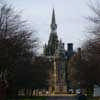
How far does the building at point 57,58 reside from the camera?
106 metres

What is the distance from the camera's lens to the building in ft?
348

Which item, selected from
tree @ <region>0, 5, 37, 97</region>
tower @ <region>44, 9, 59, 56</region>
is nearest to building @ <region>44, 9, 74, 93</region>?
tower @ <region>44, 9, 59, 56</region>

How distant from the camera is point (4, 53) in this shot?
95.8 ft

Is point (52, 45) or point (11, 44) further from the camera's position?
point (52, 45)

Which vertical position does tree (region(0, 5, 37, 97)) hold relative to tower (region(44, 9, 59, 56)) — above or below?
below

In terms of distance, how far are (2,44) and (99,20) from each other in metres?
9.72

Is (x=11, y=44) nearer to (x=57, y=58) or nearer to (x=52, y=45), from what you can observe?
(x=57, y=58)

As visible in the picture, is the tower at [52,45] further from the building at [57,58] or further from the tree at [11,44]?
the tree at [11,44]

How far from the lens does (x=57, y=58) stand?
378ft

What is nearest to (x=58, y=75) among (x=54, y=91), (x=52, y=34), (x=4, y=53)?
(x=54, y=91)

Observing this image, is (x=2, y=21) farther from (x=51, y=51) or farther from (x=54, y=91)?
(x=51, y=51)

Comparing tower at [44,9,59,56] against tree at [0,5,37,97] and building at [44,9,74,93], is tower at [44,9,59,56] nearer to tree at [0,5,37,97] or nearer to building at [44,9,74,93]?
building at [44,9,74,93]

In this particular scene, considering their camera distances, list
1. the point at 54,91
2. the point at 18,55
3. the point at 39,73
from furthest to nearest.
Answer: the point at 54,91, the point at 39,73, the point at 18,55

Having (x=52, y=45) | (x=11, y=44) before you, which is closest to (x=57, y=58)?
(x=52, y=45)
